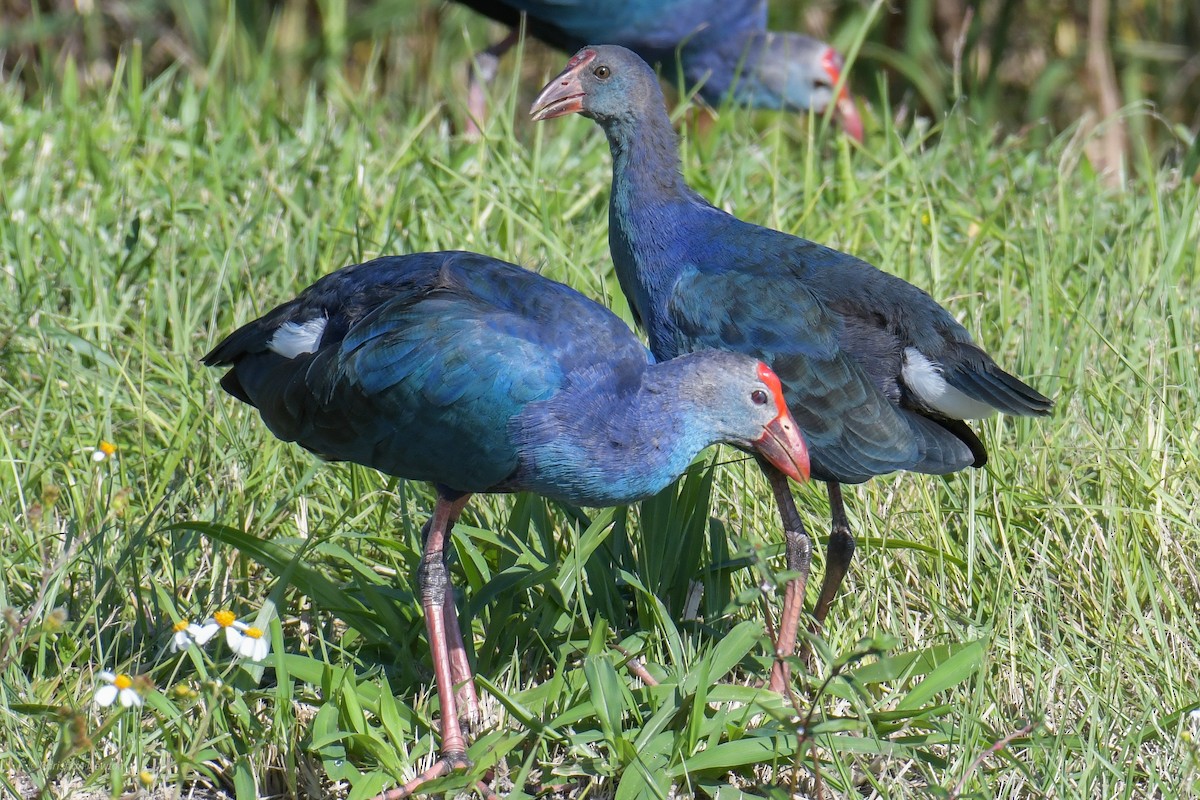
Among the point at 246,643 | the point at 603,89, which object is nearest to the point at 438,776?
the point at 246,643

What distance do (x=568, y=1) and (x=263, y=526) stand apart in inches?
112

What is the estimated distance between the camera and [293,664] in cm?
237

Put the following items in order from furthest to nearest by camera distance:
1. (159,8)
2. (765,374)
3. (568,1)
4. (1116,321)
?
1. (159,8)
2. (568,1)
3. (1116,321)
4. (765,374)

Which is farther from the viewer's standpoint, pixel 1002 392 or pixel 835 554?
pixel 835 554

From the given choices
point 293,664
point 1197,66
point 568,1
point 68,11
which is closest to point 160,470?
point 293,664

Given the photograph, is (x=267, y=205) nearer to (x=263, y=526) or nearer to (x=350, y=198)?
(x=350, y=198)

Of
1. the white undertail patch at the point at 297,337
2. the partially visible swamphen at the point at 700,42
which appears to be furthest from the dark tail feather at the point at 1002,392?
the partially visible swamphen at the point at 700,42

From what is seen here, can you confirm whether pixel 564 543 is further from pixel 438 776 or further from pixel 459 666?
pixel 438 776

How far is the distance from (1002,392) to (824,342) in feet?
1.03

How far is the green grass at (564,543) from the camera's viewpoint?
227 centimetres

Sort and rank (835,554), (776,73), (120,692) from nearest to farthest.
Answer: (120,692) < (835,554) < (776,73)

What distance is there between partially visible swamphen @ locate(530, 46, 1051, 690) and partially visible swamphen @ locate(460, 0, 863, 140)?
2.25 meters

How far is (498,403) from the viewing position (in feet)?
7.47

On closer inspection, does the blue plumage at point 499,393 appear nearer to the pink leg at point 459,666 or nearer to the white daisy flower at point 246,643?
the pink leg at point 459,666
